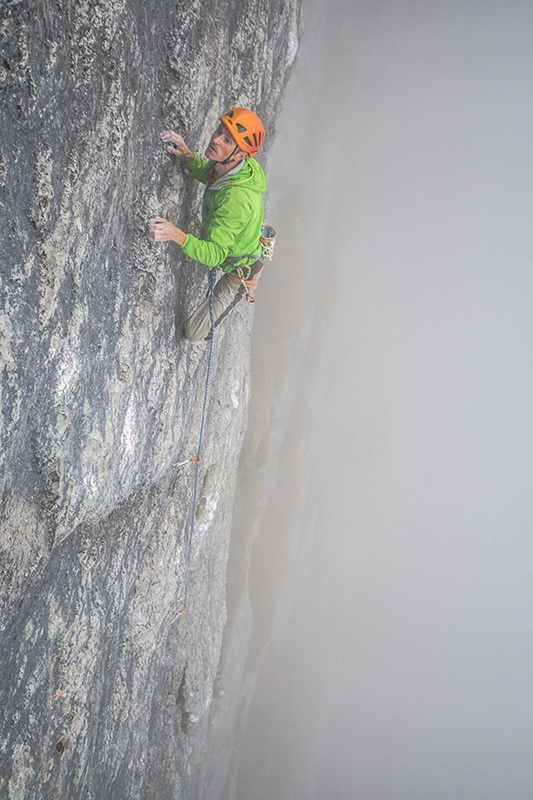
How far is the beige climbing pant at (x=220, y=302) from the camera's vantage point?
5738 mm

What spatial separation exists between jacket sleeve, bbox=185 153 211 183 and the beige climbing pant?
102cm

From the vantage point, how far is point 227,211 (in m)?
4.67

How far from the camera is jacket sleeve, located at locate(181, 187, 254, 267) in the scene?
465 cm

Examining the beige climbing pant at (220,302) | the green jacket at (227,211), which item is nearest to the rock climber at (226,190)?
the green jacket at (227,211)

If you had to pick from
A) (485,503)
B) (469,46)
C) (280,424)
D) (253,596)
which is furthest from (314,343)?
(485,503)

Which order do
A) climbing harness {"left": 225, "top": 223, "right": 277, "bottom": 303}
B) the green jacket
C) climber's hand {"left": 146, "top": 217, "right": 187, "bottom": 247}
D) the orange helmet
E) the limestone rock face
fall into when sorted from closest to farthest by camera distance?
the limestone rock face → climber's hand {"left": 146, "top": 217, "right": 187, "bottom": 247} → the orange helmet → the green jacket → climbing harness {"left": 225, "top": 223, "right": 277, "bottom": 303}

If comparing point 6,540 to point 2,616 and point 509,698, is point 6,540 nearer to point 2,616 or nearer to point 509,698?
point 2,616

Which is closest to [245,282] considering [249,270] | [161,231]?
[249,270]

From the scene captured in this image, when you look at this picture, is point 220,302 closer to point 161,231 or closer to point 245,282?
point 245,282

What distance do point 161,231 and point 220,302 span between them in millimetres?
1634

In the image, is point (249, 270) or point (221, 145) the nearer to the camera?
point (221, 145)

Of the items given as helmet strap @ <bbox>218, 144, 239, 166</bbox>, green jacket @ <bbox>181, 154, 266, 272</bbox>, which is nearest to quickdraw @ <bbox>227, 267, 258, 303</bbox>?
green jacket @ <bbox>181, 154, 266, 272</bbox>

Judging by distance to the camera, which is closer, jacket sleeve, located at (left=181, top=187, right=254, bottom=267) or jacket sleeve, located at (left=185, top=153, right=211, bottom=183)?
jacket sleeve, located at (left=181, top=187, right=254, bottom=267)

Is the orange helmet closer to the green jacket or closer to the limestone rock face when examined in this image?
the green jacket
